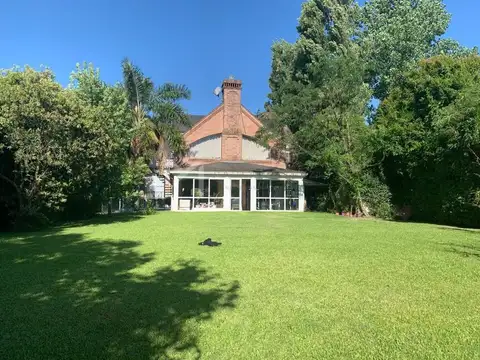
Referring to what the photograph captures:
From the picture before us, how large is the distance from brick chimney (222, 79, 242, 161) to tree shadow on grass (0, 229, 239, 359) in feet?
79.7

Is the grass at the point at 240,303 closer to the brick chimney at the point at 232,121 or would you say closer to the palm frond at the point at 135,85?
the palm frond at the point at 135,85

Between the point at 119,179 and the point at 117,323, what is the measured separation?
16.7 m

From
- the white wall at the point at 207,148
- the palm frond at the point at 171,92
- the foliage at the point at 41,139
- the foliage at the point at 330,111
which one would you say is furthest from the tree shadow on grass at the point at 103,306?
the white wall at the point at 207,148

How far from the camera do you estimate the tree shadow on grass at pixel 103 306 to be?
3.76 m

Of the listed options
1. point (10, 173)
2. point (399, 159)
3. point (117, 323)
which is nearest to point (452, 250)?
point (117, 323)

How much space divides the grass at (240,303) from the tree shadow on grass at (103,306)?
15 millimetres

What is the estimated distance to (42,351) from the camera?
3.66 m

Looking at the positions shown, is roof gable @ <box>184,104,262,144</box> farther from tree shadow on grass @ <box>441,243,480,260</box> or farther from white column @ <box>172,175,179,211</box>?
tree shadow on grass @ <box>441,243,480,260</box>

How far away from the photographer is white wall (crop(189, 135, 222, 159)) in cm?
3221

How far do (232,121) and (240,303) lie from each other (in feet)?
92.6

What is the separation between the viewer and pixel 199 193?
2809 centimetres

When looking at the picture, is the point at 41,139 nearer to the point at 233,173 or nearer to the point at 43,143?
the point at 43,143

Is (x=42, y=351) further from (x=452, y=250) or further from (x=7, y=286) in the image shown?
(x=452, y=250)

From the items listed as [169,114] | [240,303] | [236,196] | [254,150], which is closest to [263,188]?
[236,196]
